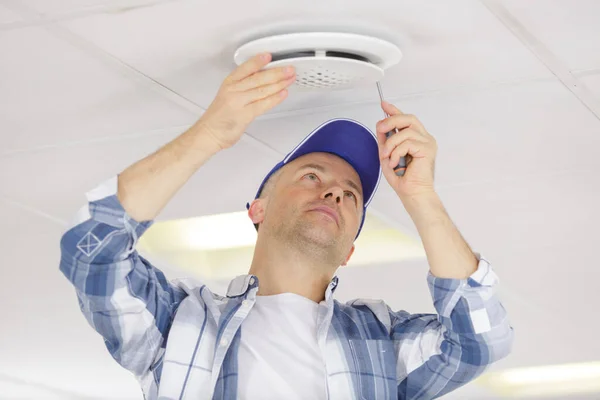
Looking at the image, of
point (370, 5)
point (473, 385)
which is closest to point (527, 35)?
point (370, 5)

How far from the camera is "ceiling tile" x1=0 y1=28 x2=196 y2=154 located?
194 cm

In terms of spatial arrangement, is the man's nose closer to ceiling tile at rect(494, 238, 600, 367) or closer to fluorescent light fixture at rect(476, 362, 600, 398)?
ceiling tile at rect(494, 238, 600, 367)

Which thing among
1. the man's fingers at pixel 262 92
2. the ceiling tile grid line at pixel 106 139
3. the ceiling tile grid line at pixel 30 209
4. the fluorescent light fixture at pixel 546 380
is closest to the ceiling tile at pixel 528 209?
the ceiling tile grid line at pixel 106 139

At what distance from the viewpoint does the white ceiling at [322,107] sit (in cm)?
180

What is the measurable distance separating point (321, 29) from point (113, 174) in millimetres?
937

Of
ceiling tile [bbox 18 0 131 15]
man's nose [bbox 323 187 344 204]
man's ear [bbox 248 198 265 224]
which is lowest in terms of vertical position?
ceiling tile [bbox 18 0 131 15]

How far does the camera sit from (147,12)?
1771 mm

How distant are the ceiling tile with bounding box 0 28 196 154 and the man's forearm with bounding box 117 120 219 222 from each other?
25 centimetres

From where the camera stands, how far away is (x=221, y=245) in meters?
3.62

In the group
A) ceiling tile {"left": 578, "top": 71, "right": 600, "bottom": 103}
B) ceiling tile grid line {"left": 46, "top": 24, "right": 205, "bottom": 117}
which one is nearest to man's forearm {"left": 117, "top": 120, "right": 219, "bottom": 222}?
ceiling tile grid line {"left": 46, "top": 24, "right": 205, "bottom": 117}

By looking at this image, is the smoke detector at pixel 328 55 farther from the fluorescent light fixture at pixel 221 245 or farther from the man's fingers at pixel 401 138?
the fluorescent light fixture at pixel 221 245

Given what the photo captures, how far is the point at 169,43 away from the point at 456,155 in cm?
86

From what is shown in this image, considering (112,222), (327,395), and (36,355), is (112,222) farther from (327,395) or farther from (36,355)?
(36,355)

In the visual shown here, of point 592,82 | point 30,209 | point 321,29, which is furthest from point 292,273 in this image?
point 30,209
